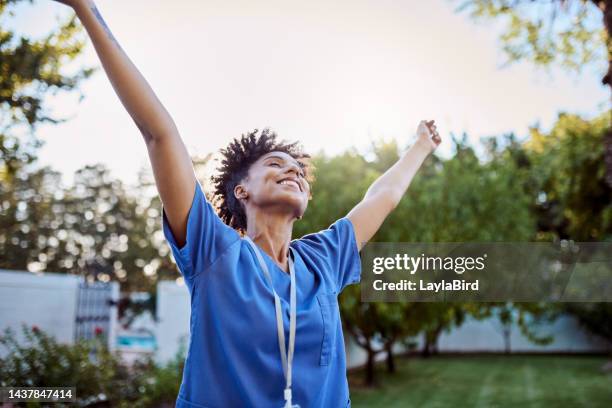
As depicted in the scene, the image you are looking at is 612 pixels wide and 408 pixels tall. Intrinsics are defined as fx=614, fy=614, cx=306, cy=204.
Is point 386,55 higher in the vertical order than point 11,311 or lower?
higher

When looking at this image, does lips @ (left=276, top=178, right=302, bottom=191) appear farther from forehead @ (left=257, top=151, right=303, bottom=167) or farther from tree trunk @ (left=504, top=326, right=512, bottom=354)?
tree trunk @ (left=504, top=326, right=512, bottom=354)

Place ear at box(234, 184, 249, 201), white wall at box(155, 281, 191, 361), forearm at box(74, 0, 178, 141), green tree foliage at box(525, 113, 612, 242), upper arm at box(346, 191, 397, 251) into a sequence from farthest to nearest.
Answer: green tree foliage at box(525, 113, 612, 242), white wall at box(155, 281, 191, 361), upper arm at box(346, 191, 397, 251), ear at box(234, 184, 249, 201), forearm at box(74, 0, 178, 141)

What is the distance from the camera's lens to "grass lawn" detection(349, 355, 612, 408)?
1059 centimetres

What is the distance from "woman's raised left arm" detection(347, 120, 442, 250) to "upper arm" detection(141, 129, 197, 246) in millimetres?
716

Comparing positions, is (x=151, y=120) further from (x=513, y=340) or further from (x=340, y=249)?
(x=513, y=340)

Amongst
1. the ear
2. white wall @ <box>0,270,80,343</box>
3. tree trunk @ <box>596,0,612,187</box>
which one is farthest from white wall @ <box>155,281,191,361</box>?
the ear

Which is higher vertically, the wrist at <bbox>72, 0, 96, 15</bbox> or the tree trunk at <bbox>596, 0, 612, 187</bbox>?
the tree trunk at <bbox>596, 0, 612, 187</bbox>

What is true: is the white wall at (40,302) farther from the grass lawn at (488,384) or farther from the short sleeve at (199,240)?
the short sleeve at (199,240)

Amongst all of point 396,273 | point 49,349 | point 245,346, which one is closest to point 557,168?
point 396,273

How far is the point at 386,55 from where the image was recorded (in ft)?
24.1

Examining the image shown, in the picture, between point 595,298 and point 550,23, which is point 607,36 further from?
point 595,298

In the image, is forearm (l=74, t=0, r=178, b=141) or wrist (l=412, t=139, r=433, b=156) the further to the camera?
wrist (l=412, t=139, r=433, b=156)

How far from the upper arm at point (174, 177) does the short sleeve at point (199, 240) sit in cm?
2

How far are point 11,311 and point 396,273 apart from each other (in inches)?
220
